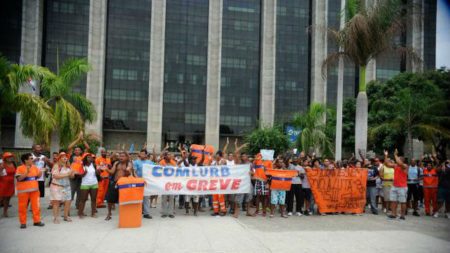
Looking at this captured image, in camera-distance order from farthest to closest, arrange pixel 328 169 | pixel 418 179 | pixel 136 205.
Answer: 1. pixel 418 179
2. pixel 328 169
3. pixel 136 205

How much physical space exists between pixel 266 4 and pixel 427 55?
93.6ft

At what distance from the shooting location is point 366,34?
56.2ft

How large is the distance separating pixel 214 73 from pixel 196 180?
45.4 meters

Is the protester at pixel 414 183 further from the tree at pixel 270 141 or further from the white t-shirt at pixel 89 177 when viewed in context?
the tree at pixel 270 141

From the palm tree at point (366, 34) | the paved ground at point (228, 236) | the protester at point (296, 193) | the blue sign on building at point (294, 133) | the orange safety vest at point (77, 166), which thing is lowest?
the paved ground at point (228, 236)

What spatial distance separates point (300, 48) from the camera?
5878cm

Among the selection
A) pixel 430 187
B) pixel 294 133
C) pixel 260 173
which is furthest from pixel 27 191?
pixel 294 133

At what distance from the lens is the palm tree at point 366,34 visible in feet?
55.9

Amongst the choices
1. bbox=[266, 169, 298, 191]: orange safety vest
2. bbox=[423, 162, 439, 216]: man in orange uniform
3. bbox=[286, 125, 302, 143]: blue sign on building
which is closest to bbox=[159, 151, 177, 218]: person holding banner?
bbox=[266, 169, 298, 191]: orange safety vest

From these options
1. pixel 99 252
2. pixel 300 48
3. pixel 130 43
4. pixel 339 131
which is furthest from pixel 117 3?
pixel 99 252

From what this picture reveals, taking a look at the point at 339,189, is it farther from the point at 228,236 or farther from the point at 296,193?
the point at 228,236

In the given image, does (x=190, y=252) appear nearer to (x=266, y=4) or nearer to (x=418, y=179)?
(x=418, y=179)

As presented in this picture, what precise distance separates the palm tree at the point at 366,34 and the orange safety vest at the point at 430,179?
4088 mm

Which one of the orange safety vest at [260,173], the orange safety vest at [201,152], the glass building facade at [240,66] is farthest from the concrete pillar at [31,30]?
the orange safety vest at [260,173]
